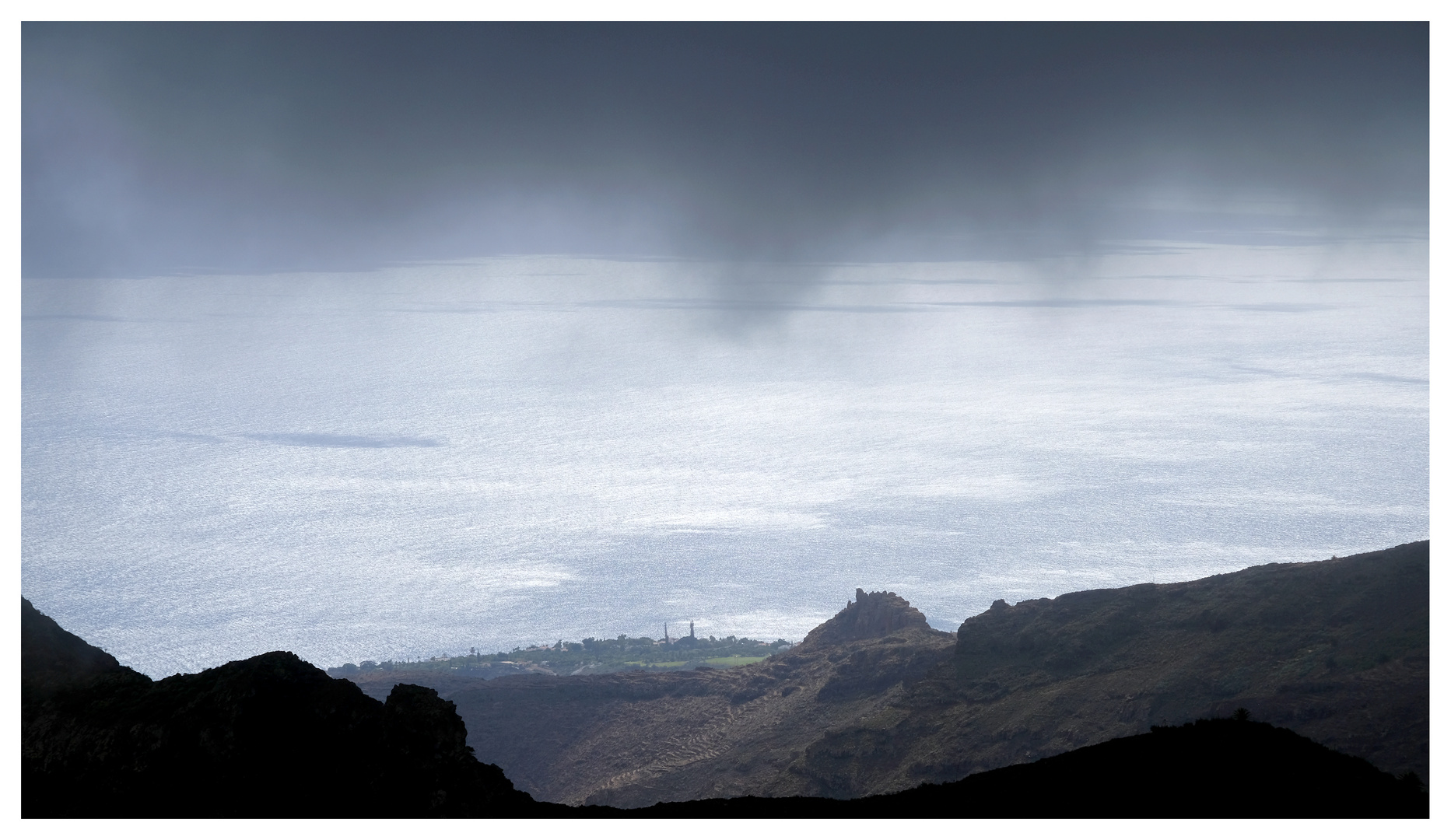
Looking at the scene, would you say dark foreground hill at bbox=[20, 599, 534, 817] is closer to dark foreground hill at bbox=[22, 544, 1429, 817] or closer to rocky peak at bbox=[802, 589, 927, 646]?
dark foreground hill at bbox=[22, 544, 1429, 817]

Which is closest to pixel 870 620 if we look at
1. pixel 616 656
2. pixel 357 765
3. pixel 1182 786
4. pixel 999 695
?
pixel 999 695

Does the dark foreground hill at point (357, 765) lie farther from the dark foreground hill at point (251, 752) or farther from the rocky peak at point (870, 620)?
the rocky peak at point (870, 620)

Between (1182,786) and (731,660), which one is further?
(731,660)

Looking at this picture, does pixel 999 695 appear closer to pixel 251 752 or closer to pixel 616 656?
pixel 251 752

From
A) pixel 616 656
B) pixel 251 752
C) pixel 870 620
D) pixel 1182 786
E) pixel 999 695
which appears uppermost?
pixel 251 752

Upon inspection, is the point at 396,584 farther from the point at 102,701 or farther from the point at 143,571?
the point at 102,701

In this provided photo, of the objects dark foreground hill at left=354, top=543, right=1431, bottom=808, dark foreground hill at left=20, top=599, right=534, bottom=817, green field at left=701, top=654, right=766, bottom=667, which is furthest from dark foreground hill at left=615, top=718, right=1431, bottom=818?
green field at left=701, top=654, right=766, bottom=667
